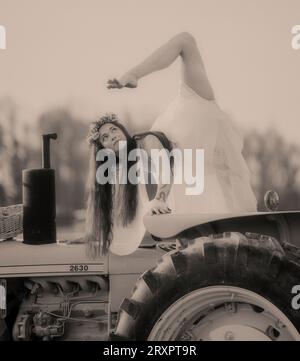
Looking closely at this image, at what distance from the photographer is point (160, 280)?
3117 millimetres

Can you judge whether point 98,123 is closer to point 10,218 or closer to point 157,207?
point 157,207

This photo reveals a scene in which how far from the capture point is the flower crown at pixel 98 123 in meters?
3.50

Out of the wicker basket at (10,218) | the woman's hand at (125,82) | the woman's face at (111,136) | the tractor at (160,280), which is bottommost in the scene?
the tractor at (160,280)

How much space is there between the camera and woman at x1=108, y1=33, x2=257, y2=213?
341cm

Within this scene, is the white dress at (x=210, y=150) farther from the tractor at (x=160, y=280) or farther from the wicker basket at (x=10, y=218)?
the wicker basket at (x=10, y=218)

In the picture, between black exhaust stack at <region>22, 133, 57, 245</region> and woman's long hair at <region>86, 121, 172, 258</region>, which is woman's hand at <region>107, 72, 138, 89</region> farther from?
black exhaust stack at <region>22, 133, 57, 245</region>

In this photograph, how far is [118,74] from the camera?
3480 millimetres

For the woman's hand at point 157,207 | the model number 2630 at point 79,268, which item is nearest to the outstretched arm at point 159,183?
the woman's hand at point 157,207

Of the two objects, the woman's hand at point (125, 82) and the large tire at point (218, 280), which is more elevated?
the woman's hand at point (125, 82)

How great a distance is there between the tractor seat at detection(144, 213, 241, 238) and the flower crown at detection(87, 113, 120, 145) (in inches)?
23.2

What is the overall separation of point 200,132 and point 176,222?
0.55m

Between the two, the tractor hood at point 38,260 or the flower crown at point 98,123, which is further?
the tractor hood at point 38,260

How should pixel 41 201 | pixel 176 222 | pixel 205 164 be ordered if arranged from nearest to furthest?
pixel 176 222
pixel 205 164
pixel 41 201

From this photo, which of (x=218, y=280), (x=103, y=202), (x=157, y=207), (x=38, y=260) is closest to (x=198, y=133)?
(x=157, y=207)
